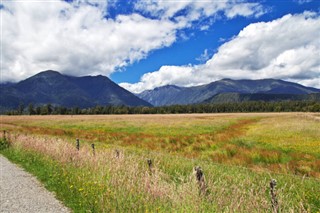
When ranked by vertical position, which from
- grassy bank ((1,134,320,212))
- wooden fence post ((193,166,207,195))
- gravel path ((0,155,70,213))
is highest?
wooden fence post ((193,166,207,195))

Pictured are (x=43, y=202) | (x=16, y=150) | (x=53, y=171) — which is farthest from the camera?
(x=16, y=150)

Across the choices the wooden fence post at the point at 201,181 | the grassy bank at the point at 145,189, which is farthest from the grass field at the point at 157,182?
the wooden fence post at the point at 201,181

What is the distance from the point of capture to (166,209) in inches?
280

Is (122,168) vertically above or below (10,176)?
above

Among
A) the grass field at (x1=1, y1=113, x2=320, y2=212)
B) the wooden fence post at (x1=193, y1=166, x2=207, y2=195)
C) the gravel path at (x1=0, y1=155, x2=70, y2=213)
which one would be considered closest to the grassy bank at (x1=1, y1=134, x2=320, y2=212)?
the grass field at (x1=1, y1=113, x2=320, y2=212)

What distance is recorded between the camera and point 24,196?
9648 millimetres

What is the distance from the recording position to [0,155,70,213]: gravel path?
8.38 meters

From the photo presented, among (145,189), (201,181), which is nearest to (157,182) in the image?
(145,189)

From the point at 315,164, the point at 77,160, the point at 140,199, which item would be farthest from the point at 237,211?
the point at 315,164

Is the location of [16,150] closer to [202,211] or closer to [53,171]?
[53,171]

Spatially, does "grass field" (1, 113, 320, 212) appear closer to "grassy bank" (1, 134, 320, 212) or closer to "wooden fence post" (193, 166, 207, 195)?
"grassy bank" (1, 134, 320, 212)

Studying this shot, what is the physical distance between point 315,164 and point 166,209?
1429 cm

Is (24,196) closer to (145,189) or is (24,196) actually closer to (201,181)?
(145,189)

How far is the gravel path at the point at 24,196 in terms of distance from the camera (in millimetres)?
8375
